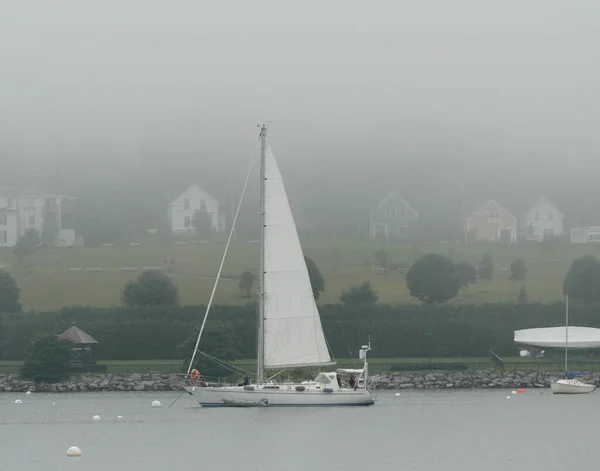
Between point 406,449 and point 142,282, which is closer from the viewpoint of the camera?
point 406,449

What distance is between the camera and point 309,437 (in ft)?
185

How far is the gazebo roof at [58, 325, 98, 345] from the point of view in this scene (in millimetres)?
110606

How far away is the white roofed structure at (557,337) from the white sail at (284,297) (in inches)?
2028

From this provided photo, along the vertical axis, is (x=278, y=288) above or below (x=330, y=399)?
above

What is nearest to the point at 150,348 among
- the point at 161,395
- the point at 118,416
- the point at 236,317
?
the point at 236,317

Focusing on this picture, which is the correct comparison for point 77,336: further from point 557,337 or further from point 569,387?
point 569,387

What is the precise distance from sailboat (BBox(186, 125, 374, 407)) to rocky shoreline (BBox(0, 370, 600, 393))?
28353mm

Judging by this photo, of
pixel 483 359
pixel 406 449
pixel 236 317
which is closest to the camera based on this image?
pixel 406 449

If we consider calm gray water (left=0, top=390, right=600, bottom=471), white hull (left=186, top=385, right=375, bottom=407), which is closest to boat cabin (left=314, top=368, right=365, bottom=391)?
white hull (left=186, top=385, right=375, bottom=407)

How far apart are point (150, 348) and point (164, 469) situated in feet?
231

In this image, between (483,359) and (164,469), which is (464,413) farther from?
(483,359)

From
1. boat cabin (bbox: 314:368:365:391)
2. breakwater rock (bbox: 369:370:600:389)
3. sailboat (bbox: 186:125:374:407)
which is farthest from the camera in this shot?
breakwater rock (bbox: 369:370:600:389)

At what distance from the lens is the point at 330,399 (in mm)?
68500

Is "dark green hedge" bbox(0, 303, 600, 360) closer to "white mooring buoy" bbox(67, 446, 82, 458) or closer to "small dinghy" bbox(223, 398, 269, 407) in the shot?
"small dinghy" bbox(223, 398, 269, 407)
